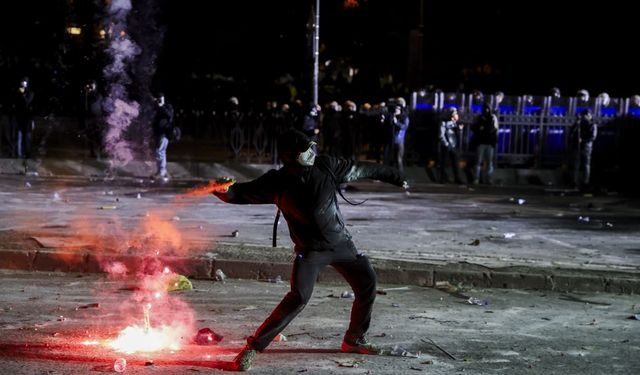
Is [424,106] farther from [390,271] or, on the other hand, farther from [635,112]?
[390,271]

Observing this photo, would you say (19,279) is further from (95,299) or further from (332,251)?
(332,251)

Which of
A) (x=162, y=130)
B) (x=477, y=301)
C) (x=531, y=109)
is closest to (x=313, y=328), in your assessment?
(x=477, y=301)

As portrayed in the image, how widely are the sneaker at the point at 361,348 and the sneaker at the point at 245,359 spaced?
75cm

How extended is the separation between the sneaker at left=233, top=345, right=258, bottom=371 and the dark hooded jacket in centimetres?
70

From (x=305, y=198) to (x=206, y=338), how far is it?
142 cm

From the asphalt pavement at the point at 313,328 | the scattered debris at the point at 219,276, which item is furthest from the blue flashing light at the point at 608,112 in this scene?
the scattered debris at the point at 219,276

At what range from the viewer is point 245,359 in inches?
220

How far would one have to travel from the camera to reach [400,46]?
3594 cm

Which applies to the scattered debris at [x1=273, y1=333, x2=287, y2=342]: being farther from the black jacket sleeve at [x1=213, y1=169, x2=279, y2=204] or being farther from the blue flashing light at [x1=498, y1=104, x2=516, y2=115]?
the blue flashing light at [x1=498, y1=104, x2=516, y2=115]

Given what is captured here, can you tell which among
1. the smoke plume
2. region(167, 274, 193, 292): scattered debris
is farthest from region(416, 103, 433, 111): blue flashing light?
region(167, 274, 193, 292): scattered debris

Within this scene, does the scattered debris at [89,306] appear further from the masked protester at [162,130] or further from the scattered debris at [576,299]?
the masked protester at [162,130]

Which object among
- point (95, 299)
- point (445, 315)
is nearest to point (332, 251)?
point (445, 315)

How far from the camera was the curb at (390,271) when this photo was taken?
344 inches

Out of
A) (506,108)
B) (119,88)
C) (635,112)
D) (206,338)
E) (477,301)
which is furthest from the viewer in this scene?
(119,88)
